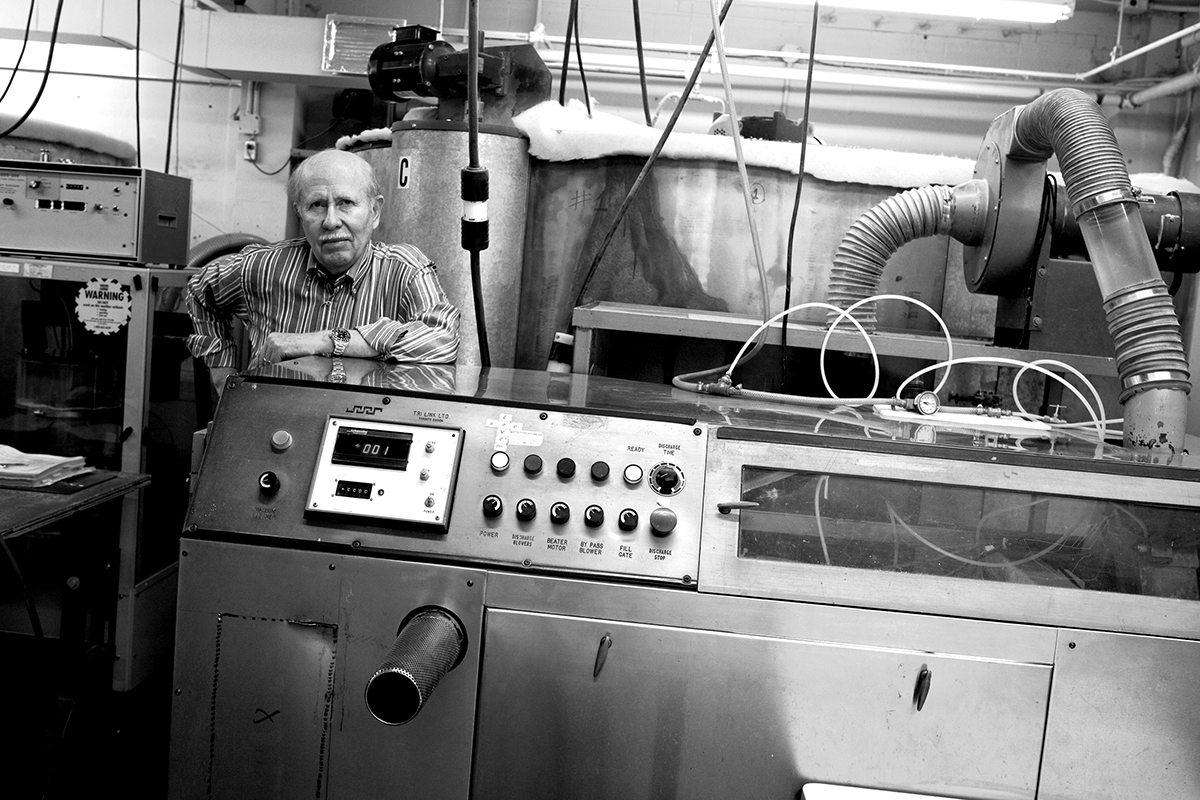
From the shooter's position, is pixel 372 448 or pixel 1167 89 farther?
pixel 1167 89

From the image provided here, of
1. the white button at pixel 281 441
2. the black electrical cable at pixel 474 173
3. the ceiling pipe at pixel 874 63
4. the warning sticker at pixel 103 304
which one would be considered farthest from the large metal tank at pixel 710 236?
the ceiling pipe at pixel 874 63

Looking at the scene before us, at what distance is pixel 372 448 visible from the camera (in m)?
1.09

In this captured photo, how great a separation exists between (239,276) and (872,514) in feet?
4.84

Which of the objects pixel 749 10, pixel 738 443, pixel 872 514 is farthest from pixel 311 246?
pixel 749 10

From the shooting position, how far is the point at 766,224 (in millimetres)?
2727

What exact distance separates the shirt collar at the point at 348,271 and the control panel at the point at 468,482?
877 millimetres

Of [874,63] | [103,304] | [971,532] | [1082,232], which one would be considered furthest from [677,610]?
[874,63]

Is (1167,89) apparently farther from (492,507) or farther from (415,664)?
(415,664)

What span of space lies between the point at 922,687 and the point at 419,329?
1.14 meters

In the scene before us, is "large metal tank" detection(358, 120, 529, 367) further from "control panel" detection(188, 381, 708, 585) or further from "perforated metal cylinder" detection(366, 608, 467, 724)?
"perforated metal cylinder" detection(366, 608, 467, 724)

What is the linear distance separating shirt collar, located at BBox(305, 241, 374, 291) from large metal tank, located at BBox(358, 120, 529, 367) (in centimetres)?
56

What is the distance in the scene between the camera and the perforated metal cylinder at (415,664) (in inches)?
33.9

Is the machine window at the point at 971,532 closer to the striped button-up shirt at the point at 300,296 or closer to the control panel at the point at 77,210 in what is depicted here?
the striped button-up shirt at the point at 300,296

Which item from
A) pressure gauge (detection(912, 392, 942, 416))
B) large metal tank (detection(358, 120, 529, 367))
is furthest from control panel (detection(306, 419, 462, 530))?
large metal tank (detection(358, 120, 529, 367))
